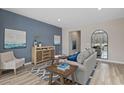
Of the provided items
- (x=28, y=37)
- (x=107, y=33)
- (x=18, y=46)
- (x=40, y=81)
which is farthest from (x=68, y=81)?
(x=107, y=33)

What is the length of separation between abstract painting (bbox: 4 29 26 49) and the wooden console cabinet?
0.66m

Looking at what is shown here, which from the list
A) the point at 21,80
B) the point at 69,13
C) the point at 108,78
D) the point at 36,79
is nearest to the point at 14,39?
the point at 21,80

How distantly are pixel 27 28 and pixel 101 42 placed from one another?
4.57m

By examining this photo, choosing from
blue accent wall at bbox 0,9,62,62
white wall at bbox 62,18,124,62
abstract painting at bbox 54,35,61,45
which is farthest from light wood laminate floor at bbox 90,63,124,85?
abstract painting at bbox 54,35,61,45

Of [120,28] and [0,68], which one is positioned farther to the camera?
[120,28]

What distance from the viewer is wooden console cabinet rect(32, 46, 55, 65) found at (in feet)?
16.6

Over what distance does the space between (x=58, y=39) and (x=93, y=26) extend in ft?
9.08

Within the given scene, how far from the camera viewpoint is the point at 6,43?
4027mm

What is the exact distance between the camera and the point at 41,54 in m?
5.45

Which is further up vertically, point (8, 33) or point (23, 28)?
point (23, 28)

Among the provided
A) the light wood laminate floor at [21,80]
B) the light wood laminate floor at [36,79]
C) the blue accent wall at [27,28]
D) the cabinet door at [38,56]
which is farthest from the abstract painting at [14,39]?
the light wood laminate floor at [21,80]
